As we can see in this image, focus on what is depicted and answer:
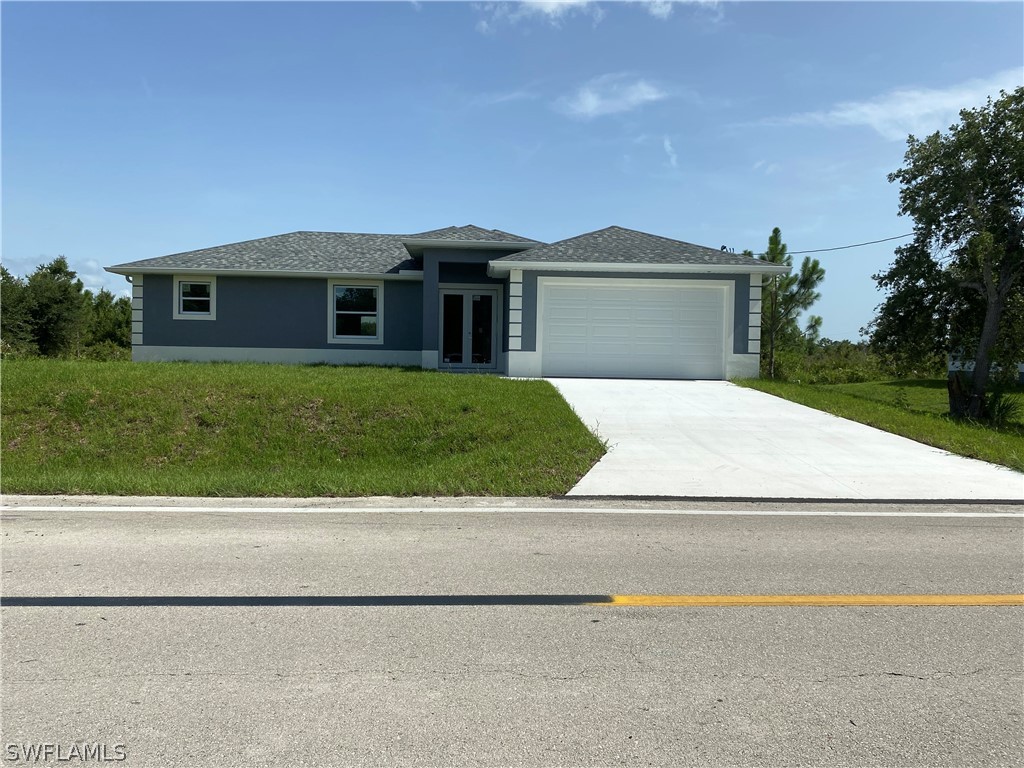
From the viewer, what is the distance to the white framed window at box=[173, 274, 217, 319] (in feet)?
70.0

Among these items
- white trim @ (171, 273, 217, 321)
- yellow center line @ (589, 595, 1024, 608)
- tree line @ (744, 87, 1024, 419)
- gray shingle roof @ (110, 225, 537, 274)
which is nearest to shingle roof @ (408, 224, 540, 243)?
gray shingle roof @ (110, 225, 537, 274)

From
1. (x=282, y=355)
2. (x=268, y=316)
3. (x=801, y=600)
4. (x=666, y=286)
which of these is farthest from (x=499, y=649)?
(x=268, y=316)

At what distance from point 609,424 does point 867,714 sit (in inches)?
349

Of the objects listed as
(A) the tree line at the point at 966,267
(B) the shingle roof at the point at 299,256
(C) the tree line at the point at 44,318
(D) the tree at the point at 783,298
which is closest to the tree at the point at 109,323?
(C) the tree line at the point at 44,318

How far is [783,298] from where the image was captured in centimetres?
2728

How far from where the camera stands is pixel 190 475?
358 inches

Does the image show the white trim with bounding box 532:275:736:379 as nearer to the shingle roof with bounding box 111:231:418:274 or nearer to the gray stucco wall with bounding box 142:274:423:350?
the gray stucco wall with bounding box 142:274:423:350

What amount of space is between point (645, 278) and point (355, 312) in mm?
8730

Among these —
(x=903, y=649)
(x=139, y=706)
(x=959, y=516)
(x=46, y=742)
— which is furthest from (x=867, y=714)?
(x=959, y=516)

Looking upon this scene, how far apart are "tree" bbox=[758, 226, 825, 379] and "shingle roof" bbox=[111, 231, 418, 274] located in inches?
516

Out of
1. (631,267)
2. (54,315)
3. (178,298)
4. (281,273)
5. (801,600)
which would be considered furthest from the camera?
(54,315)

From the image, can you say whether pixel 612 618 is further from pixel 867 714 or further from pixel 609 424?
pixel 609 424

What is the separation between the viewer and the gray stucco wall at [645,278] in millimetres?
18484

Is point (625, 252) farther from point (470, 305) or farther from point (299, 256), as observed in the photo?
point (299, 256)
